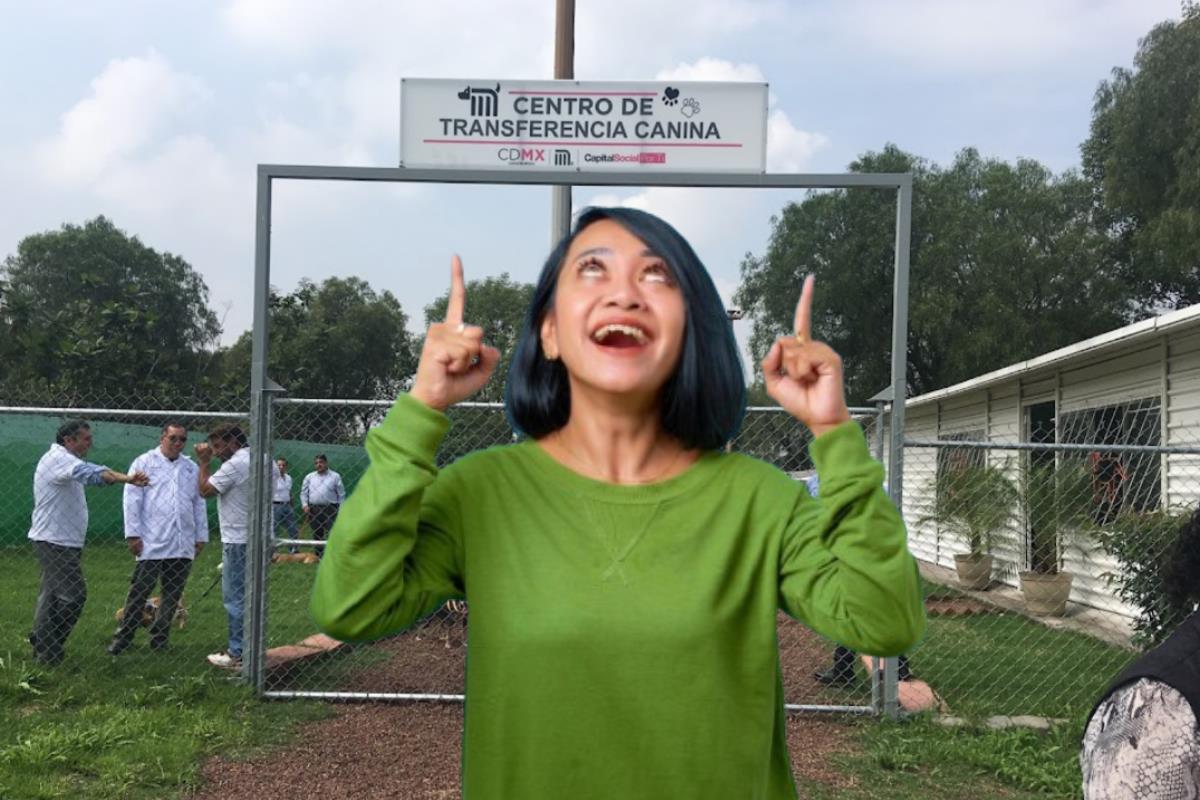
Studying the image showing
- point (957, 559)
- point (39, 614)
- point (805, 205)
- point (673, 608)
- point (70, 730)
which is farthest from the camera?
point (805, 205)

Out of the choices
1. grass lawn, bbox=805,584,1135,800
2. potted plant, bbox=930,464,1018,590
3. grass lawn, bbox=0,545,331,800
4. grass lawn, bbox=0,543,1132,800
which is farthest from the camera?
potted plant, bbox=930,464,1018,590

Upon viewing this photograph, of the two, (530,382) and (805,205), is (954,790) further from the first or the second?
(805,205)

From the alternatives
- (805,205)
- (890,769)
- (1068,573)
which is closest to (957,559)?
(1068,573)

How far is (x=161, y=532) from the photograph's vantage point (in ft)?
25.5

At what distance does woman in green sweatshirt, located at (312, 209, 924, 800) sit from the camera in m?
1.34

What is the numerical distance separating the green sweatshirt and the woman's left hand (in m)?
0.04

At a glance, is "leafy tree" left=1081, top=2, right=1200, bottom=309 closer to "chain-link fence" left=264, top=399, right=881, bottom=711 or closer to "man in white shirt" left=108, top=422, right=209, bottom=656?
"chain-link fence" left=264, top=399, right=881, bottom=711

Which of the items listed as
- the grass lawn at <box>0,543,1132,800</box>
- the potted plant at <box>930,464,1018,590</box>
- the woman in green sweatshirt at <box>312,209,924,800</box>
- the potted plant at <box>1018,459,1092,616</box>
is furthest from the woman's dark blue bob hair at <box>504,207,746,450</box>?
the potted plant at <box>930,464,1018,590</box>

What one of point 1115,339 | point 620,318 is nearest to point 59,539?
point 620,318

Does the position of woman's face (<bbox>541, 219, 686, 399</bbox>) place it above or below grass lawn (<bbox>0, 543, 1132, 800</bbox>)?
above

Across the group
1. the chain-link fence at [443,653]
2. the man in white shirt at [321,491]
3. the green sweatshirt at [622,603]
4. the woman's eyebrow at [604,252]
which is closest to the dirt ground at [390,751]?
the chain-link fence at [443,653]

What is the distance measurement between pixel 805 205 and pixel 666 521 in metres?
32.0

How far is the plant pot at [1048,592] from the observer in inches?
442

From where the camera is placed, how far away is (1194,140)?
20.4 meters
